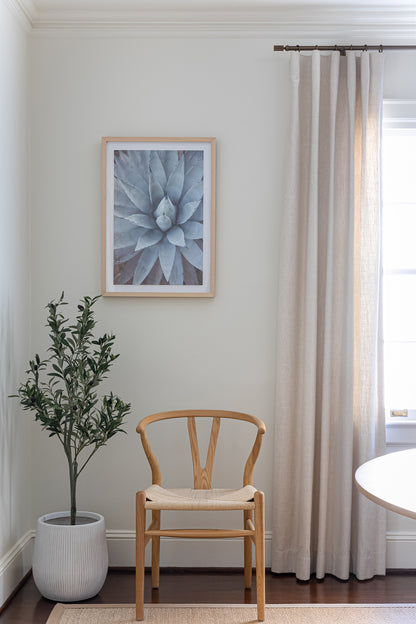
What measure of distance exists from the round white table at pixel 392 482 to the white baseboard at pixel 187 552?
4.28 ft

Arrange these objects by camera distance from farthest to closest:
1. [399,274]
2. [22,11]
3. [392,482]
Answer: [399,274]
[22,11]
[392,482]

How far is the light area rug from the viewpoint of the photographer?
257 cm

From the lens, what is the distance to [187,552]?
124 inches

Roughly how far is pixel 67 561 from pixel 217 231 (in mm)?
1703

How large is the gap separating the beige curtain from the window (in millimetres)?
209

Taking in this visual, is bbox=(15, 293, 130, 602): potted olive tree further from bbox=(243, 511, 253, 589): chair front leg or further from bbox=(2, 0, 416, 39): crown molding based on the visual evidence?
bbox=(2, 0, 416, 39): crown molding

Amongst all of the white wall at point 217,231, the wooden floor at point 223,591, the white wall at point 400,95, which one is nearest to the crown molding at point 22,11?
the white wall at point 217,231

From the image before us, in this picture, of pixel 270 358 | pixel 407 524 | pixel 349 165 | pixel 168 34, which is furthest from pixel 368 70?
pixel 407 524

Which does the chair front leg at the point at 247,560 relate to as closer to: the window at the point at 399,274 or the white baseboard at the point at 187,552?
the white baseboard at the point at 187,552

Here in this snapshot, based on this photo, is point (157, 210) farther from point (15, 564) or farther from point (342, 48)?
point (15, 564)

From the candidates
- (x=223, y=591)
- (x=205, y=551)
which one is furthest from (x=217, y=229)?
(x=223, y=591)

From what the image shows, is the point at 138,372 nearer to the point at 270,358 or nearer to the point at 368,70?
the point at 270,358

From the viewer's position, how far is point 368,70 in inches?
119

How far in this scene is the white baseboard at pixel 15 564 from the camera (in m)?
2.70
